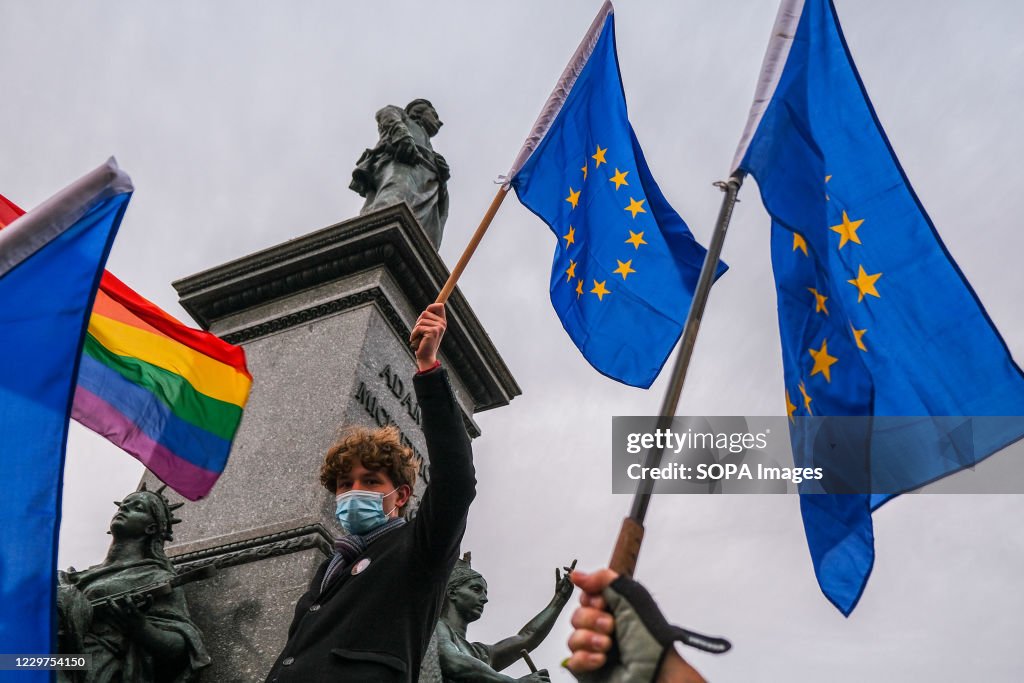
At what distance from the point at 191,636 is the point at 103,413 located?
1283 mm

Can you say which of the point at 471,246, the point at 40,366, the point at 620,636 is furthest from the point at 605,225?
the point at 620,636

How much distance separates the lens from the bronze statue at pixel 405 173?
8305 mm

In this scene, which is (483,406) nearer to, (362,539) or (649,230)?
(649,230)

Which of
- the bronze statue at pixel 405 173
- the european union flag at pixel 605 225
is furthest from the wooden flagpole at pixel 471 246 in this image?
the bronze statue at pixel 405 173

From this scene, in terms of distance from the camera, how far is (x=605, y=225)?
5.70 meters

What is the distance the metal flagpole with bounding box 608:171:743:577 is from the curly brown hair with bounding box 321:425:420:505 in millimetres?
1472

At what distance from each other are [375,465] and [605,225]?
2.42 metres

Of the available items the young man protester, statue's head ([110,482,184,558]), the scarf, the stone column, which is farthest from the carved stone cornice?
the young man protester

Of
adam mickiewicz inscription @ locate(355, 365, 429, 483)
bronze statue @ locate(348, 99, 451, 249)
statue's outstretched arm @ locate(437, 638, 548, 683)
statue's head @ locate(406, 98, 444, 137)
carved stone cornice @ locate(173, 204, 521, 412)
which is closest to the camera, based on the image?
statue's outstretched arm @ locate(437, 638, 548, 683)

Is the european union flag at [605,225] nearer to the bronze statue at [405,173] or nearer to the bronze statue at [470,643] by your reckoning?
the bronze statue at [470,643]

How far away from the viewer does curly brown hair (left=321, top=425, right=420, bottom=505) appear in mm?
3818

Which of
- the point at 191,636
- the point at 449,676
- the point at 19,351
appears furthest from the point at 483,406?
the point at 19,351

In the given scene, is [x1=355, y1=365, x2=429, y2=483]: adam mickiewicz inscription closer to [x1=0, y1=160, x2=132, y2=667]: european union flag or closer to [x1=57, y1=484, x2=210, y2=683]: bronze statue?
[x1=57, y1=484, x2=210, y2=683]: bronze statue

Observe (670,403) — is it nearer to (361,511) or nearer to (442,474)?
(442,474)
